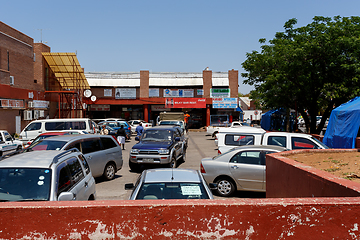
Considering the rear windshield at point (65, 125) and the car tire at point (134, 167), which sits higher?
the rear windshield at point (65, 125)

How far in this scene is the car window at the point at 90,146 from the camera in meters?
10.7

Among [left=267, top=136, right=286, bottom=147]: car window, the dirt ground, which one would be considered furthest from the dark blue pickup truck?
the dirt ground

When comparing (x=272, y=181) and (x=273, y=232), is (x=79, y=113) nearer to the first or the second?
(x=272, y=181)

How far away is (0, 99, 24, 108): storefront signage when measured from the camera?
26973mm

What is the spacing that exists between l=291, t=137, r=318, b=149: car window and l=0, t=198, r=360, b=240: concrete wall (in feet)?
28.5

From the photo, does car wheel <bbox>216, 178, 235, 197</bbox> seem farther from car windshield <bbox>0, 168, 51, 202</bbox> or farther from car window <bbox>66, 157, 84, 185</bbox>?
car windshield <bbox>0, 168, 51, 202</bbox>

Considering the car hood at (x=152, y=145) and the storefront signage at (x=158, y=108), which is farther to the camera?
the storefront signage at (x=158, y=108)

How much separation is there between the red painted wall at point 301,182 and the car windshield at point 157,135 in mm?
7542

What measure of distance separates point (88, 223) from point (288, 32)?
2989 centimetres

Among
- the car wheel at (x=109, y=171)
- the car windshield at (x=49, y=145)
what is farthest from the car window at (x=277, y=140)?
the car windshield at (x=49, y=145)

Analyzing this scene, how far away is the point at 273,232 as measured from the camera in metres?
3.30

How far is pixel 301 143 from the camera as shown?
38.5ft

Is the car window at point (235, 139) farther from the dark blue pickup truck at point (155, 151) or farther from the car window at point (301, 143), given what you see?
the dark blue pickup truck at point (155, 151)

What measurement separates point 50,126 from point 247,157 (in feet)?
50.2
